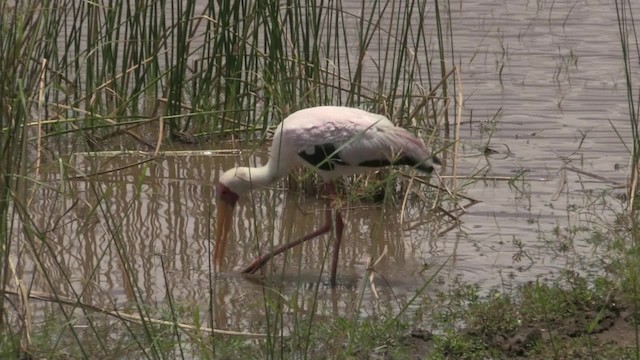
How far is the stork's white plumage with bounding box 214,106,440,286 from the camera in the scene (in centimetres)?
549

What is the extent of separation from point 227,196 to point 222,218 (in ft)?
0.43

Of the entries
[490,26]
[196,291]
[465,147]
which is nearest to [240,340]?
[196,291]

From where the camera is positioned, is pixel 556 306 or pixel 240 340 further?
pixel 556 306

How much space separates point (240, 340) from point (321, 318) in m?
0.66

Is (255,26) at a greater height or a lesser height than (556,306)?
greater

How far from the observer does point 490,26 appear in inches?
408

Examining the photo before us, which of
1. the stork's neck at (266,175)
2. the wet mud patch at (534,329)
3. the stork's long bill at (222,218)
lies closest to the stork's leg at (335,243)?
the stork's long bill at (222,218)

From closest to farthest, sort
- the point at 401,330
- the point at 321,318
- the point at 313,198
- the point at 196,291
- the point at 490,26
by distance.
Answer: the point at 401,330 < the point at 321,318 < the point at 196,291 < the point at 313,198 < the point at 490,26

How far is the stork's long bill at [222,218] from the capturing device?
18.0 ft

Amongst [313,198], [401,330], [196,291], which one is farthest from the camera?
[313,198]

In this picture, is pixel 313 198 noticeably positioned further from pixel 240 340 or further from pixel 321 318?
pixel 240 340

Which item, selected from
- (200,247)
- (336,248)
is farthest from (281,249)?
(200,247)

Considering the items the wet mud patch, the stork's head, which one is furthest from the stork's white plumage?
the wet mud patch

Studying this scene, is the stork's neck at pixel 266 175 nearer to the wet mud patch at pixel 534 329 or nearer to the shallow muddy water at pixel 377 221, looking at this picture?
the shallow muddy water at pixel 377 221
